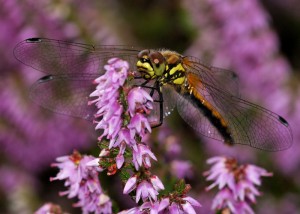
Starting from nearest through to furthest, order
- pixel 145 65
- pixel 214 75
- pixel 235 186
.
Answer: pixel 235 186 → pixel 145 65 → pixel 214 75

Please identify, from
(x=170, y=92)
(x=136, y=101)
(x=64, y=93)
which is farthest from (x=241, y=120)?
(x=136, y=101)

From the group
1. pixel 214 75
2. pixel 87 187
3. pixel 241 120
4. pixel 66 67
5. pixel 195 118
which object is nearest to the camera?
pixel 87 187

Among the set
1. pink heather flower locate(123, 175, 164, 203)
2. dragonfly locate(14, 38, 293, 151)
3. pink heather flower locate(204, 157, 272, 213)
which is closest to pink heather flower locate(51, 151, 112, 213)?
pink heather flower locate(123, 175, 164, 203)

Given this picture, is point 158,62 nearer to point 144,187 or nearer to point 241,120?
point 241,120

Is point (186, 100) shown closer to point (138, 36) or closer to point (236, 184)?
point (236, 184)

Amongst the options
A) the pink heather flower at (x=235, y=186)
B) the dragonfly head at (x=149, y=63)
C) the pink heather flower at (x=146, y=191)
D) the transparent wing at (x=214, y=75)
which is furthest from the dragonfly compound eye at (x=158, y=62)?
the pink heather flower at (x=146, y=191)

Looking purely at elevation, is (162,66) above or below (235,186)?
above
